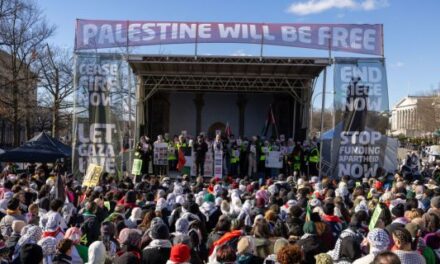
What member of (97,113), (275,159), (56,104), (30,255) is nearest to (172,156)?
(97,113)

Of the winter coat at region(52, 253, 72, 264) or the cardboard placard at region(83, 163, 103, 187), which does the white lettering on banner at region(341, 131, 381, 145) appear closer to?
the cardboard placard at region(83, 163, 103, 187)

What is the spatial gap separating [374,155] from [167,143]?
→ 299 inches

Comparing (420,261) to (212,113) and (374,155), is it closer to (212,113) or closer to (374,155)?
(374,155)

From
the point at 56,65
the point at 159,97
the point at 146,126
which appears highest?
the point at 56,65

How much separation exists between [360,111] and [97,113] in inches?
345

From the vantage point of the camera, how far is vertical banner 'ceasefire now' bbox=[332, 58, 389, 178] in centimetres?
1642

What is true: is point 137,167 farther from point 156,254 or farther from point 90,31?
point 156,254

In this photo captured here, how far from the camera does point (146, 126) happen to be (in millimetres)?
24484

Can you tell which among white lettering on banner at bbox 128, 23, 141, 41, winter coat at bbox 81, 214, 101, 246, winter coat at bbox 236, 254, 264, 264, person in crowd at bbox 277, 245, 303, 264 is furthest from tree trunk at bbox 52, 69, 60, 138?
person in crowd at bbox 277, 245, 303, 264

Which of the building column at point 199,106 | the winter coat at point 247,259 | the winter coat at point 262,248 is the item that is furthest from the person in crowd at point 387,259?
the building column at point 199,106

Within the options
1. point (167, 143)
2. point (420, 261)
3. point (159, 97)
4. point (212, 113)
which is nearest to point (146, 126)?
point (159, 97)

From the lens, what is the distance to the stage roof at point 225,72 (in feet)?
59.3

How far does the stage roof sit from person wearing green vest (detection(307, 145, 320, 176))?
10.6ft

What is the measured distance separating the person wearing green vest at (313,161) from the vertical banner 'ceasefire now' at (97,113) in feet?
23.7
